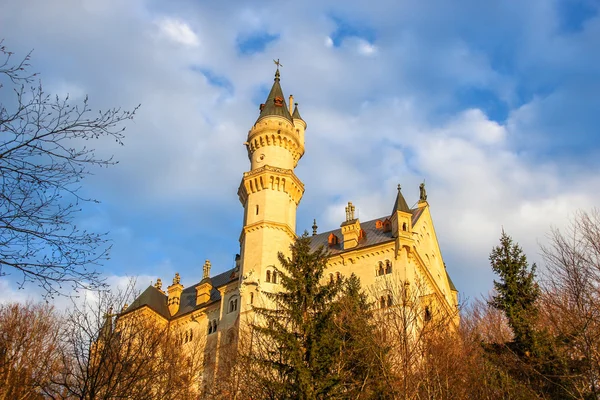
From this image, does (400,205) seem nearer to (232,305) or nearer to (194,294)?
(232,305)

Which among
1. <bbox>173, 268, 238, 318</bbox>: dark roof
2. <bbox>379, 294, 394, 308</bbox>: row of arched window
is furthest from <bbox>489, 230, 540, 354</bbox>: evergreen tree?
<bbox>173, 268, 238, 318</bbox>: dark roof

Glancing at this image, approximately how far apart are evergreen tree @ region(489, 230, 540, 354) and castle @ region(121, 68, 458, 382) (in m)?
12.2

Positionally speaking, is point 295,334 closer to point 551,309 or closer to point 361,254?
→ point 551,309

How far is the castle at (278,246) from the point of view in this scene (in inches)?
1677

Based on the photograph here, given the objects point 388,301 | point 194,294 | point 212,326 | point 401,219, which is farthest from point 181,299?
point 388,301

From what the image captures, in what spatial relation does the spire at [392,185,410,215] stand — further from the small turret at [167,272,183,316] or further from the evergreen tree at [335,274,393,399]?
the small turret at [167,272,183,316]

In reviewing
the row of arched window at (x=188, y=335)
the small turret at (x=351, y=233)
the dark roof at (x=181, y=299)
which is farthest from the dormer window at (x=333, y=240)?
the row of arched window at (x=188, y=335)

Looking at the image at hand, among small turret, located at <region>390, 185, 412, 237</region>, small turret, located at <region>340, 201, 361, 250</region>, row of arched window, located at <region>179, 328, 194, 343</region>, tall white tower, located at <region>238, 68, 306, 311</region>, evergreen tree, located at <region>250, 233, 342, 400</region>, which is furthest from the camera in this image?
row of arched window, located at <region>179, 328, 194, 343</region>

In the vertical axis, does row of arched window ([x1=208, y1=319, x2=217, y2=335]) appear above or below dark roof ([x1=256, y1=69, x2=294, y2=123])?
below

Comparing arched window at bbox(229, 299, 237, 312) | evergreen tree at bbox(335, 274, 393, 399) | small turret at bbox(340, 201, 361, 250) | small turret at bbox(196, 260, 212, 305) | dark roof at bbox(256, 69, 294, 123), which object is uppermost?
dark roof at bbox(256, 69, 294, 123)

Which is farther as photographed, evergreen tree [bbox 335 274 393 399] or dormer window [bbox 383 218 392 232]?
dormer window [bbox 383 218 392 232]

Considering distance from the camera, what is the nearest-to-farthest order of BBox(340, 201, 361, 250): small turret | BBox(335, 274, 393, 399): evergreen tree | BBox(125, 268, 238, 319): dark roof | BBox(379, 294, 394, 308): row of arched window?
BBox(335, 274, 393, 399): evergreen tree, BBox(379, 294, 394, 308): row of arched window, BBox(340, 201, 361, 250): small turret, BBox(125, 268, 238, 319): dark roof

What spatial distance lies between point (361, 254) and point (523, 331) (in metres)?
20.7

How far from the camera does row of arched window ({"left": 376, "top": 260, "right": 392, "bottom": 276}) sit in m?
41.8
